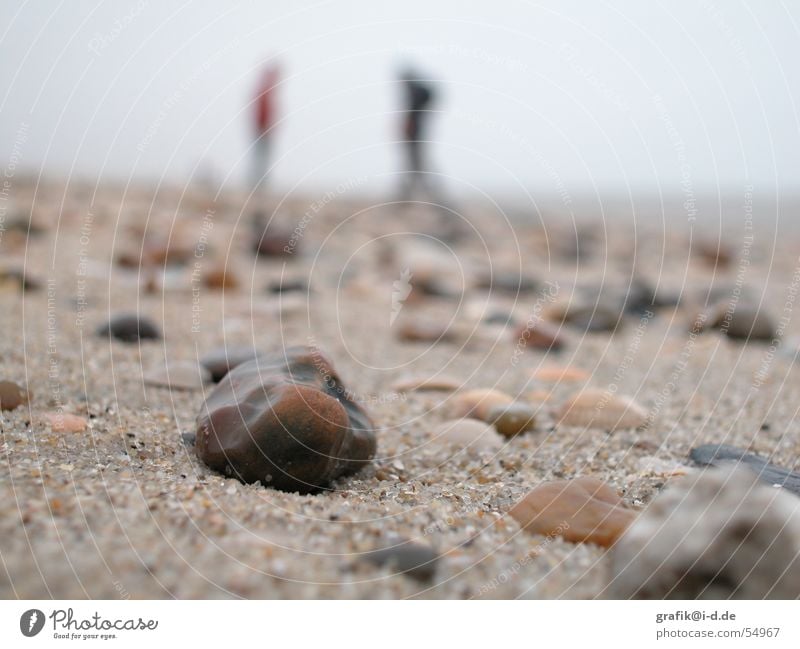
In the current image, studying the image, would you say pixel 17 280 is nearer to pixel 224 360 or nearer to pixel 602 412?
pixel 224 360

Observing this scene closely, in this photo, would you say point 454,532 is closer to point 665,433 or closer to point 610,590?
point 610,590

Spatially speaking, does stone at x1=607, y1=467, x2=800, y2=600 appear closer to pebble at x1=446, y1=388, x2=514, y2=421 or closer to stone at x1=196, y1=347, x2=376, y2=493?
stone at x1=196, y1=347, x2=376, y2=493

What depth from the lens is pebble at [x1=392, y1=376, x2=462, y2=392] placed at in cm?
347

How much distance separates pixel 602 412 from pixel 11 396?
7.70 ft

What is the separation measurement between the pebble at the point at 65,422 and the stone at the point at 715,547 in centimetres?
181

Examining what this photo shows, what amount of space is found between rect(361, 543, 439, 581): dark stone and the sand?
0.02 metres

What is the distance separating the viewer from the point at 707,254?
356 inches

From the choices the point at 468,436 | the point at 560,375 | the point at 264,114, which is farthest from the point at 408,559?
the point at 264,114

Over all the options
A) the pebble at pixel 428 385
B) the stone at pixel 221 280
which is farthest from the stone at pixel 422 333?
the stone at pixel 221 280

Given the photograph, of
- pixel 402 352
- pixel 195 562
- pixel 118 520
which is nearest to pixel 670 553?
pixel 195 562

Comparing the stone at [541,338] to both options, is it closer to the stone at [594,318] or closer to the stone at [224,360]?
the stone at [594,318]

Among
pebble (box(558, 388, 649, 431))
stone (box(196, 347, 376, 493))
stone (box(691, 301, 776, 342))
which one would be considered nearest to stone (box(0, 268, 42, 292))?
stone (box(196, 347, 376, 493))

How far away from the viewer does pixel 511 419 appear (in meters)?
2.88

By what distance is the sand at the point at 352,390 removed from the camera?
5.25 feet
